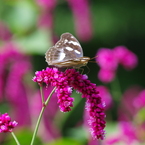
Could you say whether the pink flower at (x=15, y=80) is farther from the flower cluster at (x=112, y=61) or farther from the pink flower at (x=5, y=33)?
the flower cluster at (x=112, y=61)

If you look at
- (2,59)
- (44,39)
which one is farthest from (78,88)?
(44,39)

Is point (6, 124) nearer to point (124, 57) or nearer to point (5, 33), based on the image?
point (124, 57)

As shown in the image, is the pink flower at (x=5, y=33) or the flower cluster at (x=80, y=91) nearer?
the flower cluster at (x=80, y=91)

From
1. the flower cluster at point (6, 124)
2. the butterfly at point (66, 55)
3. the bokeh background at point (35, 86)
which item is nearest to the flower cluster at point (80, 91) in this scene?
the butterfly at point (66, 55)

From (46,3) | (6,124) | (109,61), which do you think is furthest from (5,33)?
(6,124)

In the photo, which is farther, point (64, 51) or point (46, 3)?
point (46, 3)

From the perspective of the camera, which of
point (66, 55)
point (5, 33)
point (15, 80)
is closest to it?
point (66, 55)

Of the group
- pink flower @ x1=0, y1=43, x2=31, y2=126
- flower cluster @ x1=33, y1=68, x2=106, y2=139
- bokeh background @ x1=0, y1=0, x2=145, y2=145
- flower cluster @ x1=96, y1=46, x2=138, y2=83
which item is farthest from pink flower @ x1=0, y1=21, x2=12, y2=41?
flower cluster @ x1=33, y1=68, x2=106, y2=139
